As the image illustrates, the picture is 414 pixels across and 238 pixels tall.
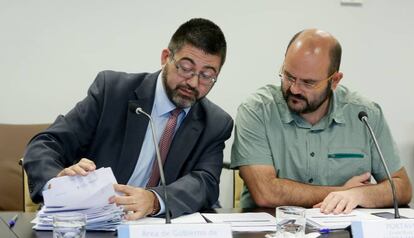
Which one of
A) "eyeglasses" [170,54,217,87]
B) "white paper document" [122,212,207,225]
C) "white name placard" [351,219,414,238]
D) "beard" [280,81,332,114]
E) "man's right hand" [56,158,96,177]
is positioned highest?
"eyeglasses" [170,54,217,87]

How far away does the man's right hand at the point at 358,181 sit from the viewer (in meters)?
2.32

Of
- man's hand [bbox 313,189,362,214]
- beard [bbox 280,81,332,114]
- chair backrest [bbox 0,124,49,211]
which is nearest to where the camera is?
man's hand [bbox 313,189,362,214]

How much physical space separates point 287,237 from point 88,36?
2499 mm

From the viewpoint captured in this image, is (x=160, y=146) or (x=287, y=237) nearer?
(x=287, y=237)

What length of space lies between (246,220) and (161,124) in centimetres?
62

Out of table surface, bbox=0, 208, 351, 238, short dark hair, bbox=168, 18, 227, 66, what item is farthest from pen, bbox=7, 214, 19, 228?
short dark hair, bbox=168, 18, 227, 66

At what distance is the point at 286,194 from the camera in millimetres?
2229

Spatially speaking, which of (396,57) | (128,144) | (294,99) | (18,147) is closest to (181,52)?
(128,144)

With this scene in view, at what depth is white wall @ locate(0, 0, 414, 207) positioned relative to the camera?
3.61 m

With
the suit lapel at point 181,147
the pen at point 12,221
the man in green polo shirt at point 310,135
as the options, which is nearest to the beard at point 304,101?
the man in green polo shirt at point 310,135

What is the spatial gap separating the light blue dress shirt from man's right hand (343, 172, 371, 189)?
2.55 ft

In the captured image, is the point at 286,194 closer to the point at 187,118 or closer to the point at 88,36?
the point at 187,118

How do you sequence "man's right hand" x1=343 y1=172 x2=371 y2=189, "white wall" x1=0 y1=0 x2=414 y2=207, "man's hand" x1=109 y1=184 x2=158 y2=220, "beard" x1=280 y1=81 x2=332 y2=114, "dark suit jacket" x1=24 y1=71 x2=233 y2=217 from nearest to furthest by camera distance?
"man's hand" x1=109 y1=184 x2=158 y2=220, "dark suit jacket" x1=24 y1=71 x2=233 y2=217, "man's right hand" x1=343 y1=172 x2=371 y2=189, "beard" x1=280 y1=81 x2=332 y2=114, "white wall" x1=0 y1=0 x2=414 y2=207

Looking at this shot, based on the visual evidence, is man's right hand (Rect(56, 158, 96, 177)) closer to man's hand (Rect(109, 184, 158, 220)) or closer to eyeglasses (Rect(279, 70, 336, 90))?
man's hand (Rect(109, 184, 158, 220))
